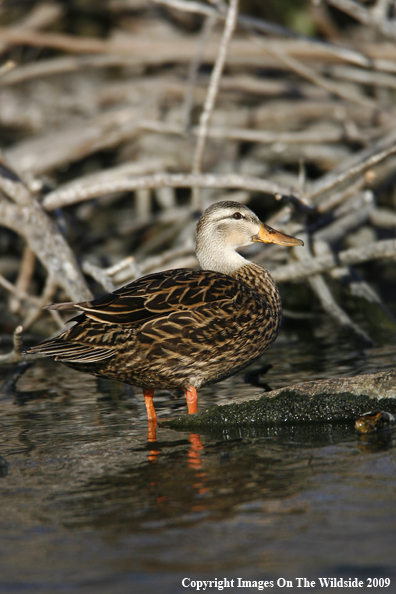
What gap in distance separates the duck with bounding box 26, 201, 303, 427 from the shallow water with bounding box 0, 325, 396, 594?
0.36m

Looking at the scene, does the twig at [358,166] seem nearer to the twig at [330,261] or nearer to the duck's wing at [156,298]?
the twig at [330,261]

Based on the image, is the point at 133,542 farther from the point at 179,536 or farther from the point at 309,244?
the point at 309,244

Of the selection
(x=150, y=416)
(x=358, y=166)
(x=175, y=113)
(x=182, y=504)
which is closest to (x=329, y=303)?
(x=358, y=166)

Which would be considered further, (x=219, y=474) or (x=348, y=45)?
Result: (x=348, y=45)

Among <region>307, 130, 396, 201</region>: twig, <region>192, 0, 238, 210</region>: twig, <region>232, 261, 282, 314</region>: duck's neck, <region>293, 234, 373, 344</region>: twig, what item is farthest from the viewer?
<region>192, 0, 238, 210</region>: twig

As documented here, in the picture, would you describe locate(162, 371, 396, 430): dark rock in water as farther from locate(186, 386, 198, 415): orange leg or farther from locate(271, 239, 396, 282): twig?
locate(271, 239, 396, 282): twig

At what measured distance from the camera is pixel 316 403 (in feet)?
14.3

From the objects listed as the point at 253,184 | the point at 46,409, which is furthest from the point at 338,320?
the point at 46,409

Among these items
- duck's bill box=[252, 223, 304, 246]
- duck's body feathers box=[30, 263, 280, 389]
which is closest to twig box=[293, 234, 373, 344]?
duck's bill box=[252, 223, 304, 246]

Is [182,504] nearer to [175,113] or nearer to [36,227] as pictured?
[36,227]

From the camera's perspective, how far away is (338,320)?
6738 mm

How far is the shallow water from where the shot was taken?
267 centimetres

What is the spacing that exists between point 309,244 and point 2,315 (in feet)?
11.3

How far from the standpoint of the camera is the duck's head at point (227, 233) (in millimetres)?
5605
